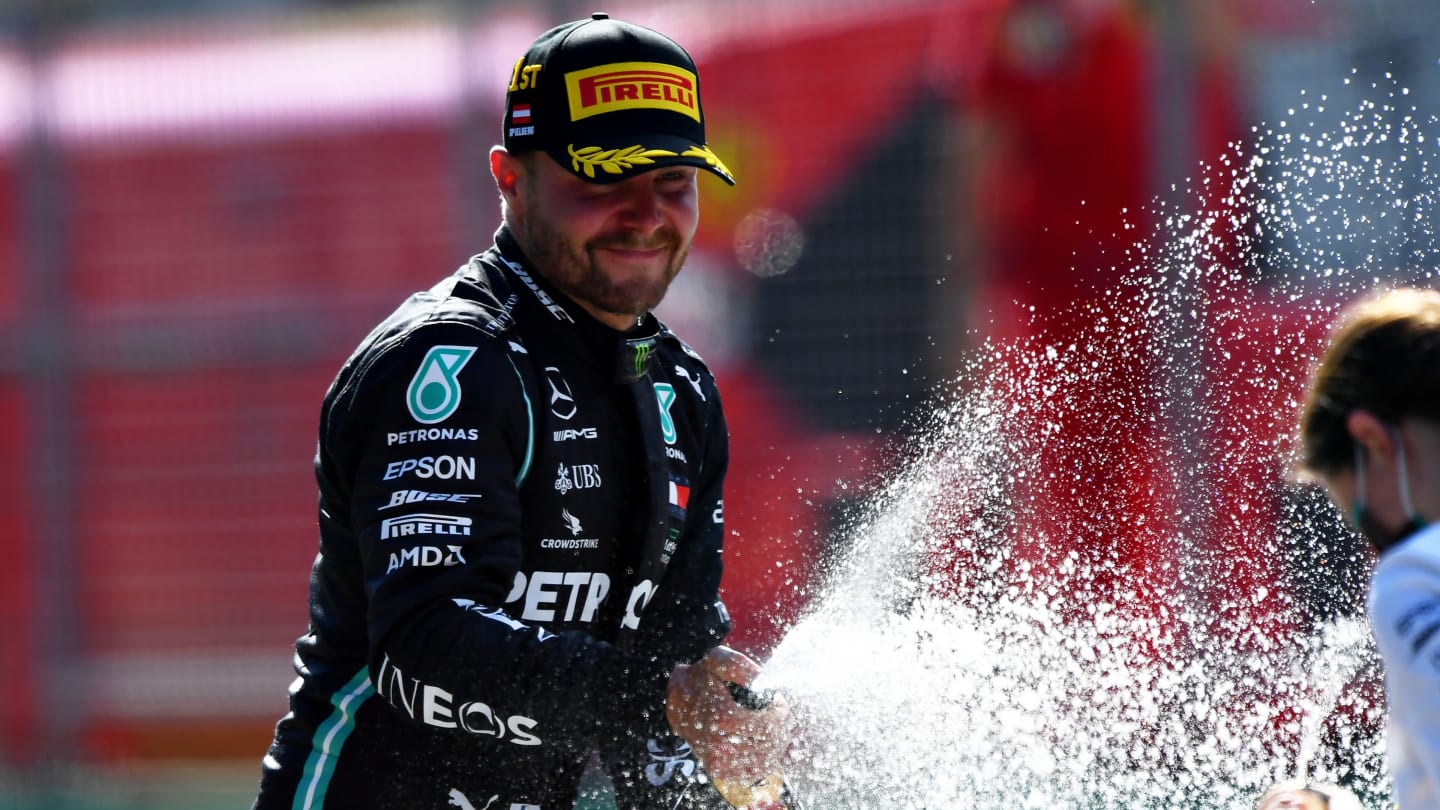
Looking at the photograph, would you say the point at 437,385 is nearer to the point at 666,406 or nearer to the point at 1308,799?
the point at 666,406

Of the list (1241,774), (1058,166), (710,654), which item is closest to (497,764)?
(710,654)

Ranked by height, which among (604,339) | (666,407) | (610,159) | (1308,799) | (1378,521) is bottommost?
(1308,799)

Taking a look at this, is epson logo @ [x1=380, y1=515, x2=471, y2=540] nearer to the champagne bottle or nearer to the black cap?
the champagne bottle

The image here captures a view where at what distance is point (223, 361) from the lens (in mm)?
7965

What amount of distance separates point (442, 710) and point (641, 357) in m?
0.67

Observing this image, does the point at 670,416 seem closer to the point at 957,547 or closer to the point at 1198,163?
the point at 957,547

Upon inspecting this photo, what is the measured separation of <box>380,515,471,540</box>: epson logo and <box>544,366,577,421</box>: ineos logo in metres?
0.28

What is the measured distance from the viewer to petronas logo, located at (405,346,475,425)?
8.79 feet

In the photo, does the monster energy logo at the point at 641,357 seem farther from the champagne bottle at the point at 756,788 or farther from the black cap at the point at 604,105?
the champagne bottle at the point at 756,788

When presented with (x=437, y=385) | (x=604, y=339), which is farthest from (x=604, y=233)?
(x=437, y=385)

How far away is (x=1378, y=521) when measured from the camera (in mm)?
2322

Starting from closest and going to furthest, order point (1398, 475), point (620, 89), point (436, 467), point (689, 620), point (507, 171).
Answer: point (1398, 475) < point (436, 467) < point (620, 89) < point (507, 171) < point (689, 620)

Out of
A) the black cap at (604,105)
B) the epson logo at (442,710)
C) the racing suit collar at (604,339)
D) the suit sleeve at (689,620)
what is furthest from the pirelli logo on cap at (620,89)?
the epson logo at (442,710)

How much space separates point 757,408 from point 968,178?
1.12 m
